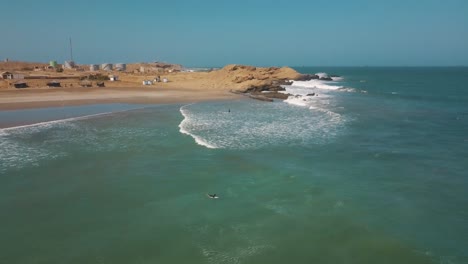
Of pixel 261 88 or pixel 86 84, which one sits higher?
pixel 86 84

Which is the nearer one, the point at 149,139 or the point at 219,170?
the point at 219,170

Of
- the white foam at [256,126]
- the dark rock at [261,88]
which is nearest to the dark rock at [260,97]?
the dark rock at [261,88]

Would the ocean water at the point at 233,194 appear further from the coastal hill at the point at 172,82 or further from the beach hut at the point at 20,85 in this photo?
the beach hut at the point at 20,85

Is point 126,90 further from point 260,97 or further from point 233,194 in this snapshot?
point 233,194

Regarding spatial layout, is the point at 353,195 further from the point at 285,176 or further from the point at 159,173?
the point at 159,173

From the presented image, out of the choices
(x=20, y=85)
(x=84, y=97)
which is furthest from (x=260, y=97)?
(x=20, y=85)

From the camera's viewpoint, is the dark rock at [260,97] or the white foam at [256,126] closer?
the white foam at [256,126]

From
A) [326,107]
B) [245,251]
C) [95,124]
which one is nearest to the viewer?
[245,251]

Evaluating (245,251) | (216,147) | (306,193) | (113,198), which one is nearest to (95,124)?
(216,147)

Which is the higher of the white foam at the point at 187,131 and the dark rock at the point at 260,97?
the dark rock at the point at 260,97
